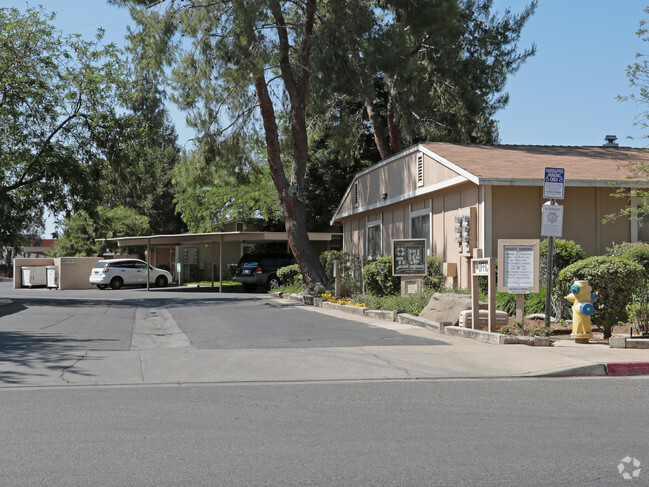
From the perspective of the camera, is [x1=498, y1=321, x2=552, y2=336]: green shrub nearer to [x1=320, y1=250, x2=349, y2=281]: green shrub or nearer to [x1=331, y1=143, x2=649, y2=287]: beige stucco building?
[x1=331, y1=143, x2=649, y2=287]: beige stucco building

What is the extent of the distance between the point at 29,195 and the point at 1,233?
218 centimetres

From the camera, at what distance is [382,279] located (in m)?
20.4

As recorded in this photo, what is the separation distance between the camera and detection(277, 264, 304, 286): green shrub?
28506mm

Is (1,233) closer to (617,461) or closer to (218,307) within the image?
(218,307)

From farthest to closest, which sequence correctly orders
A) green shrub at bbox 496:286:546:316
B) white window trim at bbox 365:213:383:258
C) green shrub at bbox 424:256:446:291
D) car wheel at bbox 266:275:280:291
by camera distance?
car wheel at bbox 266:275:280:291 < white window trim at bbox 365:213:383:258 < green shrub at bbox 424:256:446:291 < green shrub at bbox 496:286:546:316

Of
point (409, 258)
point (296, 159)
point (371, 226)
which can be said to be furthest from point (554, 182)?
point (296, 159)

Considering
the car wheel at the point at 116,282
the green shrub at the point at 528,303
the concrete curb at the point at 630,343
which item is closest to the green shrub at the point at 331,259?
the green shrub at the point at 528,303

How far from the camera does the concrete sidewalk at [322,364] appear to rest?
956 cm

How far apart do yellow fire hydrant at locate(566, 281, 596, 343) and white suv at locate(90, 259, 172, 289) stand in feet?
93.5

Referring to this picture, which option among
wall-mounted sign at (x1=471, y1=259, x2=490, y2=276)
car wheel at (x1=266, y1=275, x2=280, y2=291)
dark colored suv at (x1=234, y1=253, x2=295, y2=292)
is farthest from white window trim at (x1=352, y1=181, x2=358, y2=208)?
wall-mounted sign at (x1=471, y1=259, x2=490, y2=276)

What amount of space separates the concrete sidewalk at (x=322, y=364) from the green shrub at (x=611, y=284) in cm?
78

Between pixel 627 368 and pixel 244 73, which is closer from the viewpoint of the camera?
pixel 627 368

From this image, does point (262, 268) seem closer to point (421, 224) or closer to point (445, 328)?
point (421, 224)

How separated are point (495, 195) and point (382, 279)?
4960 mm
